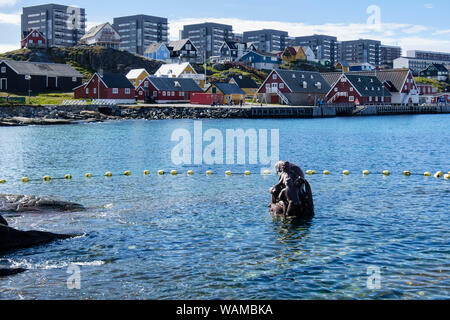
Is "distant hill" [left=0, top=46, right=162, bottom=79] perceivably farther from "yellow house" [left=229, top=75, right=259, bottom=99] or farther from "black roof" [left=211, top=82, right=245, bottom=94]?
"black roof" [left=211, top=82, right=245, bottom=94]

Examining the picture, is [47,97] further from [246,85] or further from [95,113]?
[246,85]

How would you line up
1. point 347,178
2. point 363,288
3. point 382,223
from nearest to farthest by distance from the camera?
1. point 363,288
2. point 382,223
3. point 347,178

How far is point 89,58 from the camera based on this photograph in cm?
16275

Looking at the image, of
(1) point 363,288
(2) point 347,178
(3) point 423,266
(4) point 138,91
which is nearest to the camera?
(1) point 363,288

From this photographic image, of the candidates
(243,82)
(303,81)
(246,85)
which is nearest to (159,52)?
(243,82)

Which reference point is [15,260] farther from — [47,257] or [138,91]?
[138,91]

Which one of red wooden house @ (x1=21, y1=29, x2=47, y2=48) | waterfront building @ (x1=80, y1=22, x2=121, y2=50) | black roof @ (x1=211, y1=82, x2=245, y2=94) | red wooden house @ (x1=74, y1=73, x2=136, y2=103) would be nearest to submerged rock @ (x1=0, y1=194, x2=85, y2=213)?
red wooden house @ (x1=74, y1=73, x2=136, y2=103)

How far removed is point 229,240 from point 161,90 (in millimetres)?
106168

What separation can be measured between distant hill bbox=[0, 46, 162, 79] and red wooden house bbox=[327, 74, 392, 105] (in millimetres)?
62676

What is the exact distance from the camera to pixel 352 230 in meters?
19.5

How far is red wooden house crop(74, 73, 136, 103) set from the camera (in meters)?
113

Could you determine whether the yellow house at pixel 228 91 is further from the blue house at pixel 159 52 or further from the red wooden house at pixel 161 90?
the blue house at pixel 159 52
